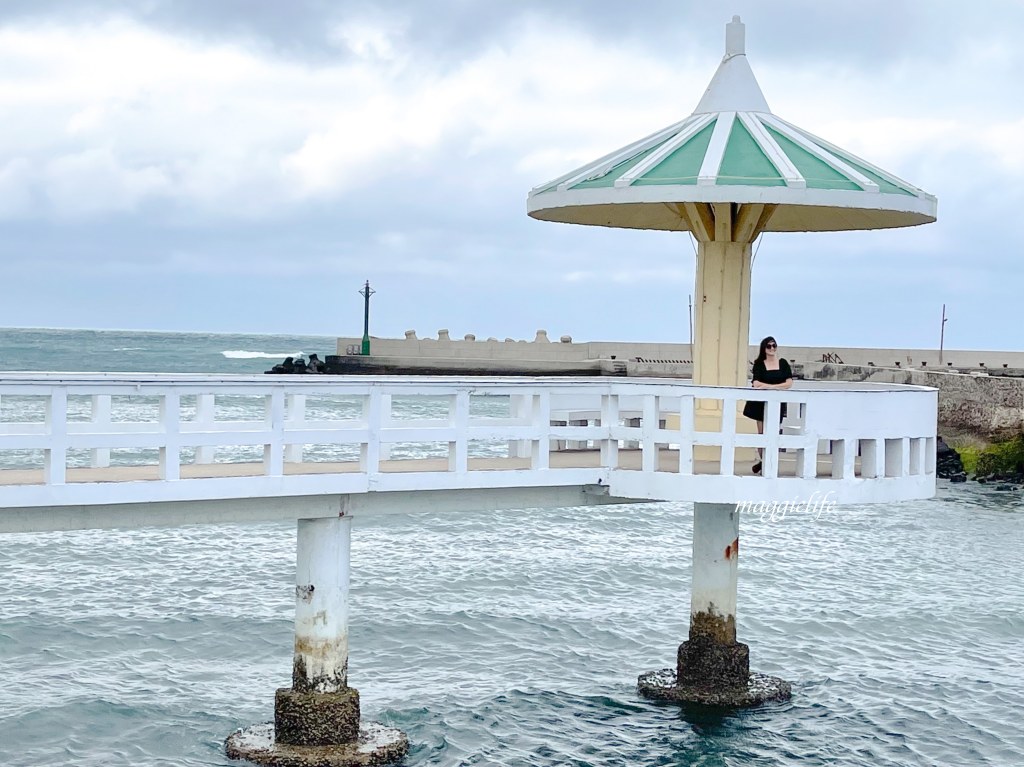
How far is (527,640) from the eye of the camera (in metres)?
20.5

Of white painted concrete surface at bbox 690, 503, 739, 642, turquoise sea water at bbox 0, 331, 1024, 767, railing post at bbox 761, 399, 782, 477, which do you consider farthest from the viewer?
turquoise sea water at bbox 0, 331, 1024, 767

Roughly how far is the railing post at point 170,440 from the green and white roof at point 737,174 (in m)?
4.74

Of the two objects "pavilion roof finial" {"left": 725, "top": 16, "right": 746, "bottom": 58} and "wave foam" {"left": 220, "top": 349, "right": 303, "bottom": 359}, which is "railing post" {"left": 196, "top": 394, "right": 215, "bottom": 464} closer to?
"pavilion roof finial" {"left": 725, "top": 16, "right": 746, "bottom": 58}

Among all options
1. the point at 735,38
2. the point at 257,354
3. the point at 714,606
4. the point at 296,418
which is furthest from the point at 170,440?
the point at 257,354

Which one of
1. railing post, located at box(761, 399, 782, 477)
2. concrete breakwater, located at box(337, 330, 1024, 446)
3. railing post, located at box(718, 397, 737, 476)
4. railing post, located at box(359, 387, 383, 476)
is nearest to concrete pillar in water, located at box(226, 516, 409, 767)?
railing post, located at box(359, 387, 383, 476)

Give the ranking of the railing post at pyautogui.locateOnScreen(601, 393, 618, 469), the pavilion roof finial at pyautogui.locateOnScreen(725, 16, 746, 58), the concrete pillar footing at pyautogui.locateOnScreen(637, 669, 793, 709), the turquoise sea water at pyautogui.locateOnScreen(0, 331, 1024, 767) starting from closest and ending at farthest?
the railing post at pyautogui.locateOnScreen(601, 393, 618, 469), the turquoise sea water at pyautogui.locateOnScreen(0, 331, 1024, 767), the concrete pillar footing at pyautogui.locateOnScreen(637, 669, 793, 709), the pavilion roof finial at pyautogui.locateOnScreen(725, 16, 746, 58)

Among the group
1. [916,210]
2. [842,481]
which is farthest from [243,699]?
[916,210]

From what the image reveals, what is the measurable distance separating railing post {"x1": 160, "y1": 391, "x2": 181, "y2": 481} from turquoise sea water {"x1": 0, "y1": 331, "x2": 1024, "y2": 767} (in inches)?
154

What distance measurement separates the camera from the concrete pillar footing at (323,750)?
13086 millimetres

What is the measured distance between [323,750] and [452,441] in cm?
311

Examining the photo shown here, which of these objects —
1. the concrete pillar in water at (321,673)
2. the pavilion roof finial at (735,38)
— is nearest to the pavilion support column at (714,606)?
the concrete pillar in water at (321,673)

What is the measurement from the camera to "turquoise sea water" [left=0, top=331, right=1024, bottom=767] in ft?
50.7

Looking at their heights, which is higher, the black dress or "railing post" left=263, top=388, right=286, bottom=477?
the black dress

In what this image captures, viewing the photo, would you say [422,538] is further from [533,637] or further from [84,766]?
[84,766]
